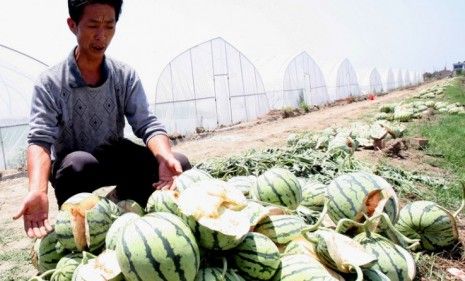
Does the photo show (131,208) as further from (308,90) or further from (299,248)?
(308,90)

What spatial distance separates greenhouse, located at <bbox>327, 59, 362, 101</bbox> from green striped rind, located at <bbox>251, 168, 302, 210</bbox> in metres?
32.3

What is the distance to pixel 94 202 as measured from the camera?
93.7 inches

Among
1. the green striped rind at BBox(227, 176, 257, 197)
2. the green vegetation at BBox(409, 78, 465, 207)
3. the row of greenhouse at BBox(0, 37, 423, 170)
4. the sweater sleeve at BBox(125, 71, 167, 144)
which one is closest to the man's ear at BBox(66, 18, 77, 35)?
the sweater sleeve at BBox(125, 71, 167, 144)

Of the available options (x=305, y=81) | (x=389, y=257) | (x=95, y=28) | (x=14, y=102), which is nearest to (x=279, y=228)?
(x=389, y=257)

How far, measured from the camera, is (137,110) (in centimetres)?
358

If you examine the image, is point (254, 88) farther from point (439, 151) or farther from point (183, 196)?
point (183, 196)

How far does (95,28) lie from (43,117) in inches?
28.5

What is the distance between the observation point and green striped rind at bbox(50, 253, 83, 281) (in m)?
2.15

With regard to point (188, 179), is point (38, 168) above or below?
above

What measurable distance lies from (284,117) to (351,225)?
17929 mm

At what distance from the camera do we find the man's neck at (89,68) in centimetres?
332

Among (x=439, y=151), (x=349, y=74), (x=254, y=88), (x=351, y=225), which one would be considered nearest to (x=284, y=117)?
(x=254, y=88)

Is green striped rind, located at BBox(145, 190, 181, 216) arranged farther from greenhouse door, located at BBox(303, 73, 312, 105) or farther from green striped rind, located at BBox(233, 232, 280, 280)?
greenhouse door, located at BBox(303, 73, 312, 105)

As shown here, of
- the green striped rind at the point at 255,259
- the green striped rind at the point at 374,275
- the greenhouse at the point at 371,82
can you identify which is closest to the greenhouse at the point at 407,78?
the greenhouse at the point at 371,82
